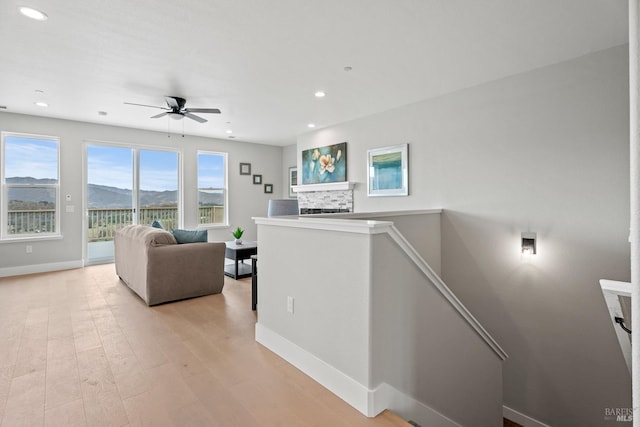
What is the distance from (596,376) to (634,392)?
3.00 metres

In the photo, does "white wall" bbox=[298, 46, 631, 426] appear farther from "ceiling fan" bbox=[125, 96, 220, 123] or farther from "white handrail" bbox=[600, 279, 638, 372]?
"ceiling fan" bbox=[125, 96, 220, 123]

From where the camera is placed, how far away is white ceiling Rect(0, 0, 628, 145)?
7.93 ft

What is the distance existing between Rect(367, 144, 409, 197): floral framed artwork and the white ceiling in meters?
0.74

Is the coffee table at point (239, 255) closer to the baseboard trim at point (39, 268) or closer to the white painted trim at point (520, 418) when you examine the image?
the baseboard trim at point (39, 268)

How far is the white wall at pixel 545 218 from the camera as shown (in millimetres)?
2990

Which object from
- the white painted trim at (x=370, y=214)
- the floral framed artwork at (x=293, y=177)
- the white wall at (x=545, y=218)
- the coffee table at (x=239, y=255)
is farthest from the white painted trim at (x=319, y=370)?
the floral framed artwork at (x=293, y=177)

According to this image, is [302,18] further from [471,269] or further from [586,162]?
[471,269]

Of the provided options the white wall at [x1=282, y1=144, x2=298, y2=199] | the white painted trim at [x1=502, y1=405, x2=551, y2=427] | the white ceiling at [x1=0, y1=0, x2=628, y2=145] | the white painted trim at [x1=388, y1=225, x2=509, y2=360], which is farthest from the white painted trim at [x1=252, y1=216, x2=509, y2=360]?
the white wall at [x1=282, y1=144, x2=298, y2=199]

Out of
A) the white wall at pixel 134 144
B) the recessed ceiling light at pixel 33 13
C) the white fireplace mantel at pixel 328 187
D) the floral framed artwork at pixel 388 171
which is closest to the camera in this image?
the recessed ceiling light at pixel 33 13

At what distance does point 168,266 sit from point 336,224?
260 cm

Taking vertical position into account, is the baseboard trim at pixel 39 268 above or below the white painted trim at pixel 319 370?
above

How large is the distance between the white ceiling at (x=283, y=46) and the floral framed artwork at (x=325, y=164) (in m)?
1.34

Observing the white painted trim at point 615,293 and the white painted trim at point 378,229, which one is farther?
the white painted trim at point 378,229

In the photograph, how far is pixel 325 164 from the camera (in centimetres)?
613
